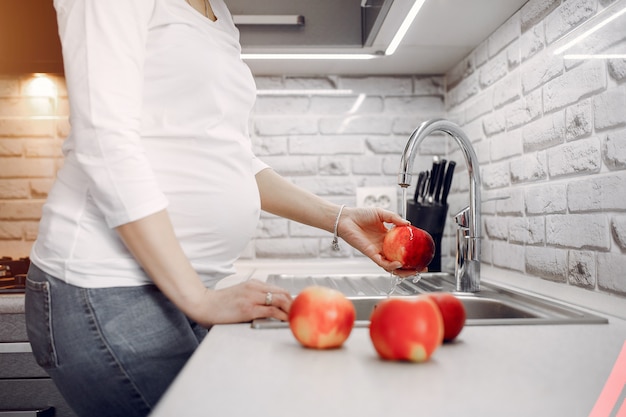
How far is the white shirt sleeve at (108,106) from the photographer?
2.40 feet

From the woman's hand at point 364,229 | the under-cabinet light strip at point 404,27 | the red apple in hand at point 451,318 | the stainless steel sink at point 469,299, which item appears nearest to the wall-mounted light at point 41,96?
the stainless steel sink at point 469,299

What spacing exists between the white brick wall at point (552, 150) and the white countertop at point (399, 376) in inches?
12.8

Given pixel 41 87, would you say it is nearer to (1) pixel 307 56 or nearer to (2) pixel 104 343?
(1) pixel 307 56

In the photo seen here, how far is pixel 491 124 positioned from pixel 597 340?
100 centimetres

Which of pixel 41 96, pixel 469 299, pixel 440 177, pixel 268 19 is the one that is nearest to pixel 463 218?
pixel 469 299

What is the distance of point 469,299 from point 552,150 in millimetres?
374

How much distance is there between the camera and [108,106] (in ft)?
2.40

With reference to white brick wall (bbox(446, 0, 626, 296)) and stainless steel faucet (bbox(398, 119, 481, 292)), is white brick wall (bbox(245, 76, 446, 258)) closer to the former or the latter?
white brick wall (bbox(446, 0, 626, 296))

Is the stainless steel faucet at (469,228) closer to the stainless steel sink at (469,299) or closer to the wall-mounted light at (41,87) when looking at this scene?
the stainless steel sink at (469,299)

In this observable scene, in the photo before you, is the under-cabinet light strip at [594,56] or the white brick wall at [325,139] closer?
the under-cabinet light strip at [594,56]

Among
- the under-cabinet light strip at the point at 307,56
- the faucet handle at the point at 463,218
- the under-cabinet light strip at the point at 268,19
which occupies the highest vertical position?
the under-cabinet light strip at the point at 268,19

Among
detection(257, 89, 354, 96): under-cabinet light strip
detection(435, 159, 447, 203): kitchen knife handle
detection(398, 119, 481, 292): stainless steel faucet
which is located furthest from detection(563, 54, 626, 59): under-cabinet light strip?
detection(257, 89, 354, 96): under-cabinet light strip

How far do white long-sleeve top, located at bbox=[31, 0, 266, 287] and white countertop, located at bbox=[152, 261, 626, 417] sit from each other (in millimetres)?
183

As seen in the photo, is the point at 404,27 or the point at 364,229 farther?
the point at 404,27
